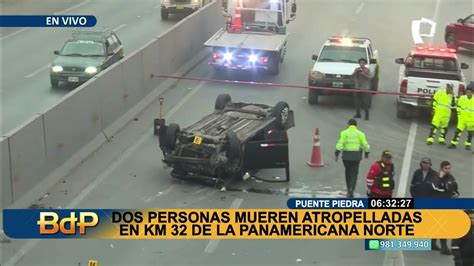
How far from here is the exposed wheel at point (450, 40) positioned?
30.7 metres

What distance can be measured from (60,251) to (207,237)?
245 centimetres

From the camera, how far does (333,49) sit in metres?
23.5

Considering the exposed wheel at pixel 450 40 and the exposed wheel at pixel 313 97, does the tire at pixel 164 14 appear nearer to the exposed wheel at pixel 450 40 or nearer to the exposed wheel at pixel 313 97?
the exposed wheel at pixel 450 40

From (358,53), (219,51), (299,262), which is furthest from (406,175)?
(219,51)

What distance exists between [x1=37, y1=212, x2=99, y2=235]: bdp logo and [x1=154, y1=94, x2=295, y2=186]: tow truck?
140 inches

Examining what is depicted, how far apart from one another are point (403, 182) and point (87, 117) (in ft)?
23.7

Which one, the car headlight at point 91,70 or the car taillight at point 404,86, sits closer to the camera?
the car taillight at point 404,86

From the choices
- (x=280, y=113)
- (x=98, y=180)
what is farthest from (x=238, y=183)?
(x=98, y=180)

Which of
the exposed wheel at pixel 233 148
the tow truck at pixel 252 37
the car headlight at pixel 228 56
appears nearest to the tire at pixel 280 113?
the exposed wheel at pixel 233 148

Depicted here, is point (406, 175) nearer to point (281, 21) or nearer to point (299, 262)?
point (299, 262)

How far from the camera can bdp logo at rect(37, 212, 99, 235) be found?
12.1m

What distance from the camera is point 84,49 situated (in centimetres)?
2480

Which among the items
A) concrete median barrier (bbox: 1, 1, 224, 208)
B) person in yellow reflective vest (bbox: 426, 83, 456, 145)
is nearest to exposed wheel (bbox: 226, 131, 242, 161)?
concrete median barrier (bbox: 1, 1, 224, 208)

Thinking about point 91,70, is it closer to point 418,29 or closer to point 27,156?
point 27,156
